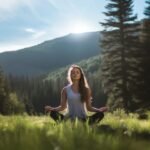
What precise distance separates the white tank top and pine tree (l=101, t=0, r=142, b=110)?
33213mm

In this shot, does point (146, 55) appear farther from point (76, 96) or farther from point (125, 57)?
point (76, 96)

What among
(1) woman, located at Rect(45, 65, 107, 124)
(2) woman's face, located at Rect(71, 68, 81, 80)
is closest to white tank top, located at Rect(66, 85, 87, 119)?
(1) woman, located at Rect(45, 65, 107, 124)

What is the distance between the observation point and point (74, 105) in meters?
10.7

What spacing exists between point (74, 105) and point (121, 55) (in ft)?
120

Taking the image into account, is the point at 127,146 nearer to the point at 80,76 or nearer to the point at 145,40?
the point at 80,76

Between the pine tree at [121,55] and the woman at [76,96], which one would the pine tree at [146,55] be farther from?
the woman at [76,96]

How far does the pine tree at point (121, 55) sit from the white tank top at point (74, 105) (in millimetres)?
33213

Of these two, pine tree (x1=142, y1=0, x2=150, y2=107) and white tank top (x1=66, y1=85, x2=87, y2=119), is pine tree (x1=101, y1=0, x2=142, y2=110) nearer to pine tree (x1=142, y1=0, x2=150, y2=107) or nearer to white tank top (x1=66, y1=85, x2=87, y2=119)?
pine tree (x1=142, y1=0, x2=150, y2=107)

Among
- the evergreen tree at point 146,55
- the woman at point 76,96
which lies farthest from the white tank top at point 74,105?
the evergreen tree at point 146,55

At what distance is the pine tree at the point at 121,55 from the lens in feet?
148

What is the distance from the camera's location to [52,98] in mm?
155625

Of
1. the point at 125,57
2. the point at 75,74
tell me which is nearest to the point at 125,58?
the point at 125,57

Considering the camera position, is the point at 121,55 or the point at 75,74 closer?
the point at 75,74

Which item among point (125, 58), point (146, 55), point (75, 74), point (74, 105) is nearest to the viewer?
point (74, 105)
